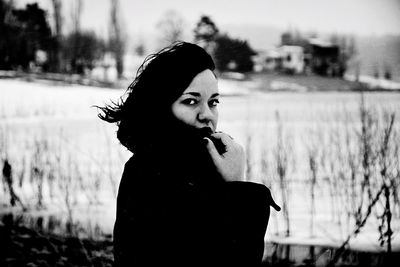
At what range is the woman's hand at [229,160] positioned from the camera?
0.66 metres

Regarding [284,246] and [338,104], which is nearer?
[284,246]

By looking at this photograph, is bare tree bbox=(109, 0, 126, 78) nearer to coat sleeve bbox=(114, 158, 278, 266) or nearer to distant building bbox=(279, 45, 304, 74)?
coat sleeve bbox=(114, 158, 278, 266)

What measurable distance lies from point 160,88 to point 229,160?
22 centimetres

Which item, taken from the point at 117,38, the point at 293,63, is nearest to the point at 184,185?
the point at 117,38

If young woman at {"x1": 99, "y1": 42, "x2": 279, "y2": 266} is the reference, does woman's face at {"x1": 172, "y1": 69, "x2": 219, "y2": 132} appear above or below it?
above

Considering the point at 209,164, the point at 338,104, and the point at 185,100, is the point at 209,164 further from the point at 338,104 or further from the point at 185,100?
the point at 338,104

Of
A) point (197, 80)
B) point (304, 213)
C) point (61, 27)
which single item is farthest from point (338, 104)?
point (197, 80)

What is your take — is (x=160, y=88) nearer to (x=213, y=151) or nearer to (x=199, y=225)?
(x=213, y=151)

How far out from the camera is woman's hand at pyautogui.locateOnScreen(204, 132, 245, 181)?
66cm

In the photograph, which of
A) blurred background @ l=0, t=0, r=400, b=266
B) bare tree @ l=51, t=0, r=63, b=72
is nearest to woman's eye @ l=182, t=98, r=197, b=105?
blurred background @ l=0, t=0, r=400, b=266

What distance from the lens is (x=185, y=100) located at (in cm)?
76

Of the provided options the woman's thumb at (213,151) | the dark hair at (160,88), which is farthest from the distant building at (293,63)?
the woman's thumb at (213,151)

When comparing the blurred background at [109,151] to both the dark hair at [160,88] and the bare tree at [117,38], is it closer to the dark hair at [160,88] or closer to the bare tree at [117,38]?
the bare tree at [117,38]

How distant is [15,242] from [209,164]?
8.72 ft
